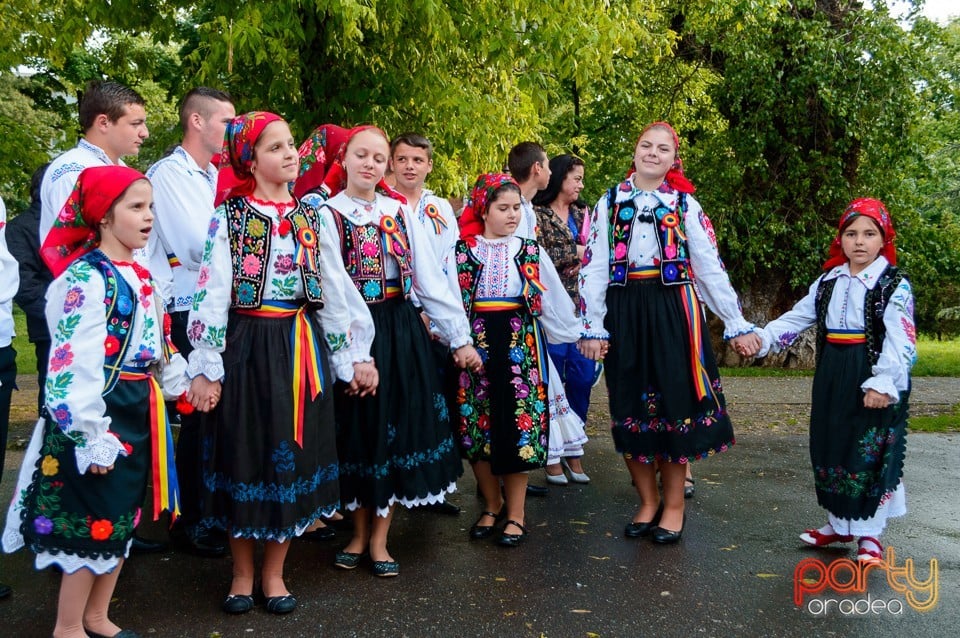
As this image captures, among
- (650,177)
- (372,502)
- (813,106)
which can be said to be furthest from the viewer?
(813,106)

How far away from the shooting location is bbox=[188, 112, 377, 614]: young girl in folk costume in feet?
12.2

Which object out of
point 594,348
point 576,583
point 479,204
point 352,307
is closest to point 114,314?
point 352,307

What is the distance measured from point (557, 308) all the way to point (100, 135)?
2658mm

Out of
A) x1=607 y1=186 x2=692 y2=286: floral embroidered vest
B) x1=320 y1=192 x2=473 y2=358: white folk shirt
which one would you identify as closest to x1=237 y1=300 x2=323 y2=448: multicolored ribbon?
x1=320 y1=192 x2=473 y2=358: white folk shirt

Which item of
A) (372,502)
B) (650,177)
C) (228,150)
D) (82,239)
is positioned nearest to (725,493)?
(650,177)

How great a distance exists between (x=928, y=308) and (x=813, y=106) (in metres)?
13.3

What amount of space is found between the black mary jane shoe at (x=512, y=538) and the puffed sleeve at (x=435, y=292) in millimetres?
1085

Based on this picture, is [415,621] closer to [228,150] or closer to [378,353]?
[378,353]

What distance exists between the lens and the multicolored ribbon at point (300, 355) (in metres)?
3.79

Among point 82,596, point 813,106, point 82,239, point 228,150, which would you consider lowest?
point 82,596

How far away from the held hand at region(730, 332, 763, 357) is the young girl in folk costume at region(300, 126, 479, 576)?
150 centimetres

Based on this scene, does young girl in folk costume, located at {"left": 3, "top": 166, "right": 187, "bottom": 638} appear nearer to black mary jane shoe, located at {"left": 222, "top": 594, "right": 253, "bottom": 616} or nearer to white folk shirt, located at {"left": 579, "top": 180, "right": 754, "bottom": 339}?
black mary jane shoe, located at {"left": 222, "top": 594, "right": 253, "bottom": 616}

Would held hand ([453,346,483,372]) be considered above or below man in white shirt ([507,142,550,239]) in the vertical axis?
below

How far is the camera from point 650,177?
190 inches
